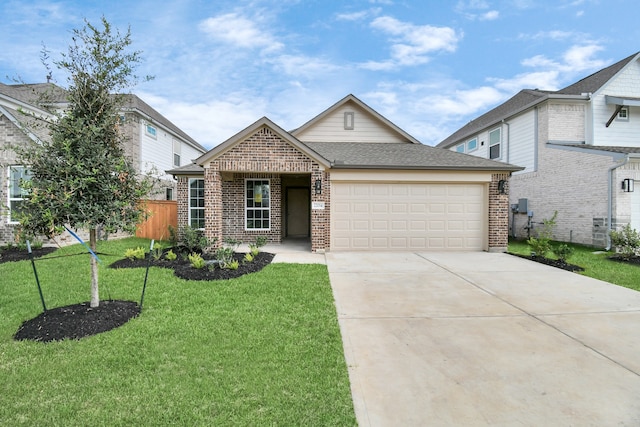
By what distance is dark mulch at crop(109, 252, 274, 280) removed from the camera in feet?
23.2

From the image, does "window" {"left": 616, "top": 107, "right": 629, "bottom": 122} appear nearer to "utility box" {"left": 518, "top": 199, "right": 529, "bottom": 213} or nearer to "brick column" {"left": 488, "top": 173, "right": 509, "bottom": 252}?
"utility box" {"left": 518, "top": 199, "right": 529, "bottom": 213}

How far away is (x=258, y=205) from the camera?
1252cm

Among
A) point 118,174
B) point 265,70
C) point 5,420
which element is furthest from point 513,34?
point 5,420

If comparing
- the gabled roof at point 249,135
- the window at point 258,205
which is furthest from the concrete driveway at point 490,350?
the window at point 258,205

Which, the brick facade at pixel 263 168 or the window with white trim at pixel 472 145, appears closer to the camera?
the brick facade at pixel 263 168

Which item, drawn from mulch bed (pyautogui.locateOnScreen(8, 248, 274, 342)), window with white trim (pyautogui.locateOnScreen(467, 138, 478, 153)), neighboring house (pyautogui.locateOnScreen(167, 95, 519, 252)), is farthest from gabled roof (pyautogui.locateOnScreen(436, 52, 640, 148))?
mulch bed (pyautogui.locateOnScreen(8, 248, 274, 342))

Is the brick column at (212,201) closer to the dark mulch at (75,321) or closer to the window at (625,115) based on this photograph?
the dark mulch at (75,321)

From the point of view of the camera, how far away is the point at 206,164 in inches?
394

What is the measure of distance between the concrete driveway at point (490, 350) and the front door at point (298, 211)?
26.1 feet

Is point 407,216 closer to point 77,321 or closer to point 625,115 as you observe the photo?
point 77,321

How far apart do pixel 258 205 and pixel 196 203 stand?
7.86ft

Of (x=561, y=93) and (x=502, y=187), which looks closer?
(x=502, y=187)

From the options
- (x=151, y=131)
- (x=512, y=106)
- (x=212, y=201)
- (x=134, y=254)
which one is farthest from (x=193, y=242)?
(x=512, y=106)

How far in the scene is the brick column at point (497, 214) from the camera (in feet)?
35.1
